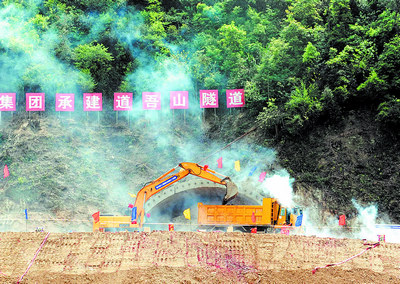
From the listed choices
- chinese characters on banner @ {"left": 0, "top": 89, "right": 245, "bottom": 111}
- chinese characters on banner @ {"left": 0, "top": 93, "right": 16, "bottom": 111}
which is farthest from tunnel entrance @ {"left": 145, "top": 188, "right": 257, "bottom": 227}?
chinese characters on banner @ {"left": 0, "top": 93, "right": 16, "bottom": 111}

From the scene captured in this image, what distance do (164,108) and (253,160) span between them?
7343 mm

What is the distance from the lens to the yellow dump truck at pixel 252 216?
19.7 meters

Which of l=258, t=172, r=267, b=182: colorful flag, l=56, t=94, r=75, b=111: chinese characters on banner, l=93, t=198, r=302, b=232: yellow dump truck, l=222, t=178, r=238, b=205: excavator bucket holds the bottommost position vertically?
l=93, t=198, r=302, b=232: yellow dump truck

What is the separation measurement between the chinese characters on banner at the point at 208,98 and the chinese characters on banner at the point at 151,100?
8.26ft

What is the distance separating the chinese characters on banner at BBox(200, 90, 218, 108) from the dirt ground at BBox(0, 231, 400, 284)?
41.1ft

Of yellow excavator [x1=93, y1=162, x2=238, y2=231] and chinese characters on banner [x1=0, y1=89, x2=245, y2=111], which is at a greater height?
chinese characters on banner [x1=0, y1=89, x2=245, y2=111]

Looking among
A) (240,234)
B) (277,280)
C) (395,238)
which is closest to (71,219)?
(240,234)

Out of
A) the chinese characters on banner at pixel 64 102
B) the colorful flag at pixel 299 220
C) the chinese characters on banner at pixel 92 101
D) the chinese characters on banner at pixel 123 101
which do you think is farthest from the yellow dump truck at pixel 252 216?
the chinese characters on banner at pixel 64 102

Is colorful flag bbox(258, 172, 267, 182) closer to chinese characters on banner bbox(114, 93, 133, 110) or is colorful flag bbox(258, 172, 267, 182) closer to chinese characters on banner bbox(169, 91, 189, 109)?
chinese characters on banner bbox(169, 91, 189, 109)

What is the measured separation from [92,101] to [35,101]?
3.24 meters

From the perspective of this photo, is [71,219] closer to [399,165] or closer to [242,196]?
[242,196]

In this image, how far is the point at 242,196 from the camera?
73.7 feet

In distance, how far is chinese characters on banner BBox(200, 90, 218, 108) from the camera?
93.4 feet

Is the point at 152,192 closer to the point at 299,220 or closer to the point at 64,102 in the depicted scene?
the point at 299,220
